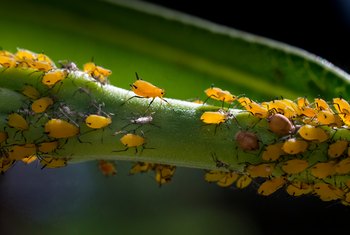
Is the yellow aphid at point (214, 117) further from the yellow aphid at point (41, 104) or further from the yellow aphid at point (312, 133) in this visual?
the yellow aphid at point (41, 104)

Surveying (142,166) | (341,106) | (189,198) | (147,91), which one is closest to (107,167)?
(142,166)

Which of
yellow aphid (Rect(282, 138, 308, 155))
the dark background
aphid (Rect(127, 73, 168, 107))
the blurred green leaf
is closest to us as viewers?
yellow aphid (Rect(282, 138, 308, 155))

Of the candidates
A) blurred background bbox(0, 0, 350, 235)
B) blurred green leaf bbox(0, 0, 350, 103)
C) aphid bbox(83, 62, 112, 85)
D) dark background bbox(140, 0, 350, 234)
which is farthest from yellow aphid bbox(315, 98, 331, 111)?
dark background bbox(140, 0, 350, 234)

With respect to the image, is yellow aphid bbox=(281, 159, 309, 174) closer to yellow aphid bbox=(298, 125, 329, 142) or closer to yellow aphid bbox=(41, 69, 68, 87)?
yellow aphid bbox=(298, 125, 329, 142)

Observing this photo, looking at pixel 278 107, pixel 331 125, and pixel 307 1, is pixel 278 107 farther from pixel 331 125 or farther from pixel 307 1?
pixel 307 1

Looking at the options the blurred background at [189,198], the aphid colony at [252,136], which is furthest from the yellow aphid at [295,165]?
the blurred background at [189,198]

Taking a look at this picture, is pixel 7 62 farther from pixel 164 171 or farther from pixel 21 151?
pixel 164 171
